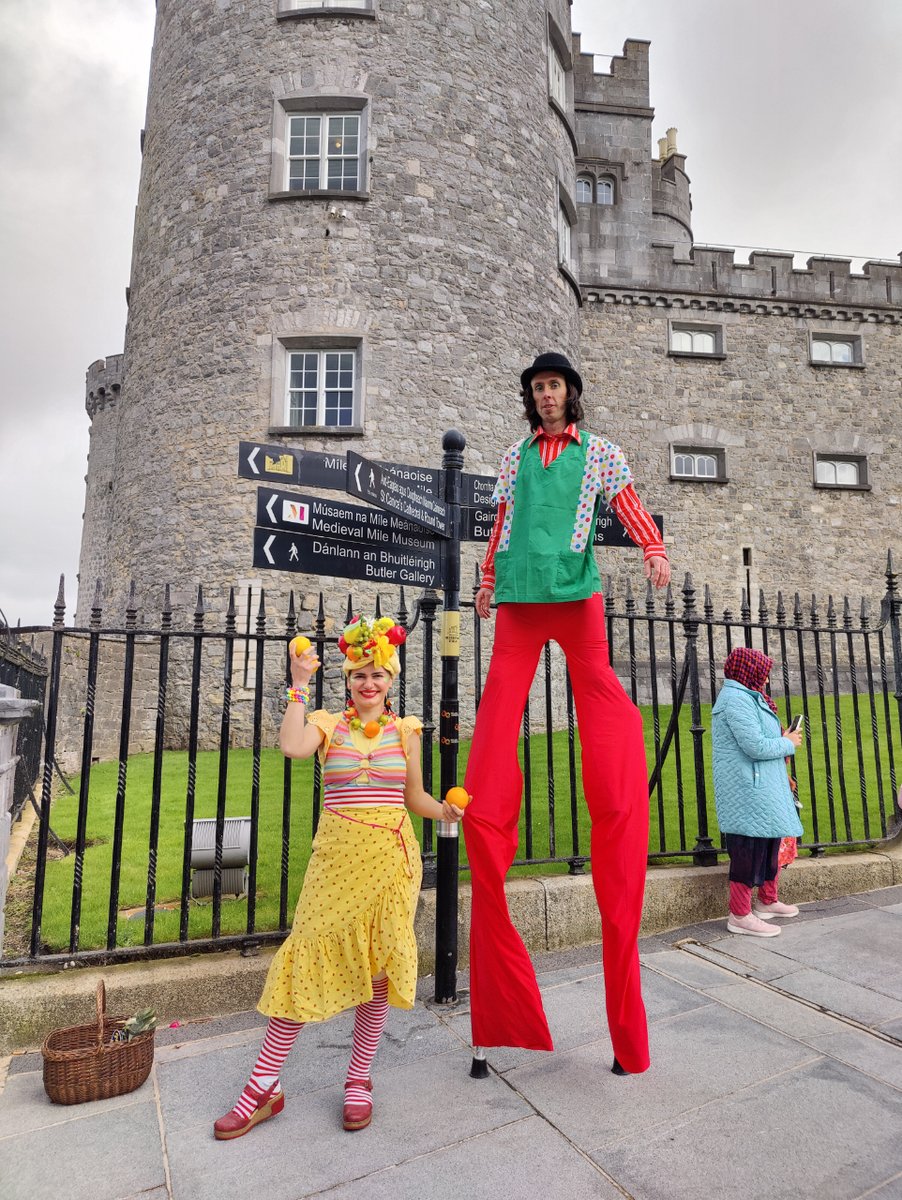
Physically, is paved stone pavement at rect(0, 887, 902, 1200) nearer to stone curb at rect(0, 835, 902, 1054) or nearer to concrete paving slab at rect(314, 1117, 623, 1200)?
concrete paving slab at rect(314, 1117, 623, 1200)

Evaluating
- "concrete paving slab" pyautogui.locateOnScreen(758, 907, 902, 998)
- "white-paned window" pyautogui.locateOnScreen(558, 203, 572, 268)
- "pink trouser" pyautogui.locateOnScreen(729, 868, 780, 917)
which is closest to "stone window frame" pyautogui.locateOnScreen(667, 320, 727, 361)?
"white-paned window" pyautogui.locateOnScreen(558, 203, 572, 268)

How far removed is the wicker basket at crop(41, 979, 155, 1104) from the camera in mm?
2791

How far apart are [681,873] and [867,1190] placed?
2543mm

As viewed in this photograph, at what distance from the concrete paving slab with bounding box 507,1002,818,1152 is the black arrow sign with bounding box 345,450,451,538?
2482 millimetres

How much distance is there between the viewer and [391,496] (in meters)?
3.68

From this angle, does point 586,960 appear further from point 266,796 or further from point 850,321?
point 850,321

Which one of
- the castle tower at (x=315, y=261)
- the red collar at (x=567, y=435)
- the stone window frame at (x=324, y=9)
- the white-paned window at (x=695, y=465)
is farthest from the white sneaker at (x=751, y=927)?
the white-paned window at (x=695, y=465)

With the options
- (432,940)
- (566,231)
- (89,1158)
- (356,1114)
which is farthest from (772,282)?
(89,1158)

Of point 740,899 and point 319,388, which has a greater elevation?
point 319,388

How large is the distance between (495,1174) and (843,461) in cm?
2122

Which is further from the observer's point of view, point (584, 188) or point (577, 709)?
point (584, 188)

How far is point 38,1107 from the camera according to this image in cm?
282

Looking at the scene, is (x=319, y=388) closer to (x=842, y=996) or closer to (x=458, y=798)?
(x=458, y=798)

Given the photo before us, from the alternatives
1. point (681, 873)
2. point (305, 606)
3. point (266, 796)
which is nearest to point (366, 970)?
point (681, 873)
